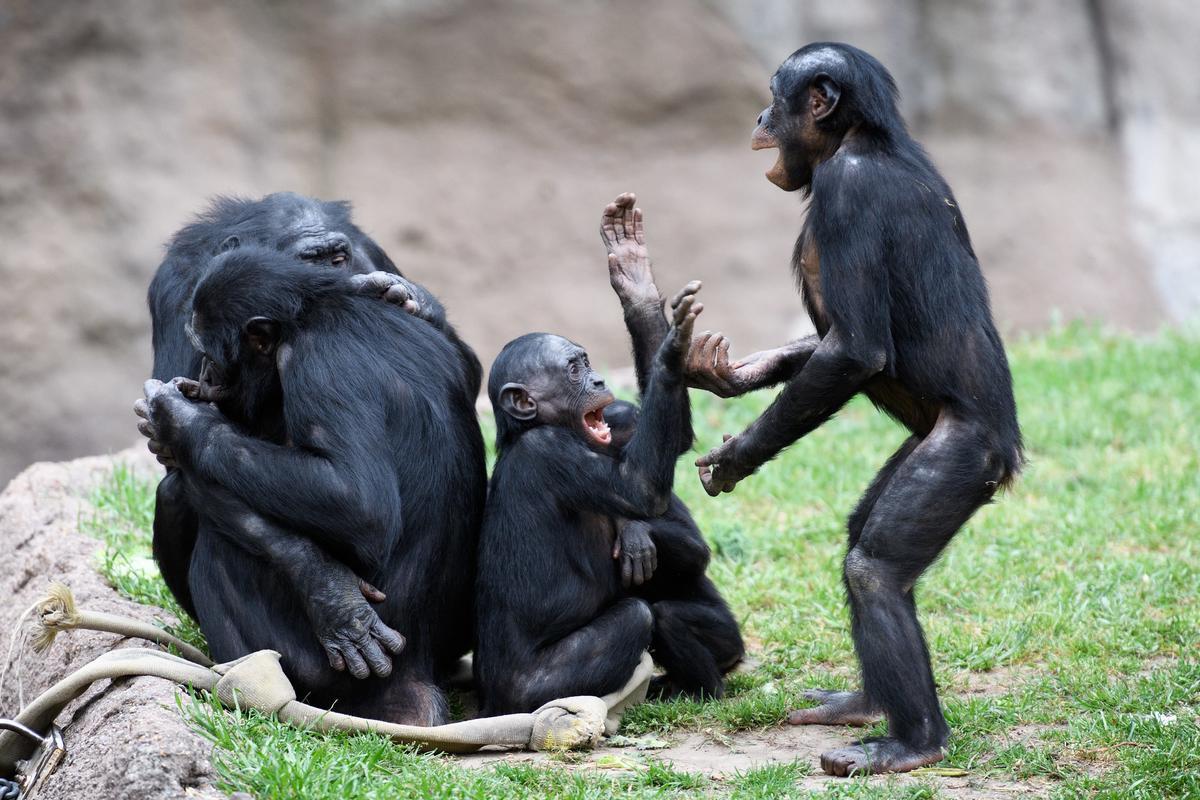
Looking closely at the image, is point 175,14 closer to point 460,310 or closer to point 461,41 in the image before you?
point 461,41

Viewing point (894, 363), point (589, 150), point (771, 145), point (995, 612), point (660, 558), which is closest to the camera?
point (894, 363)

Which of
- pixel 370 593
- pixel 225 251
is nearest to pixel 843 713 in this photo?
pixel 370 593

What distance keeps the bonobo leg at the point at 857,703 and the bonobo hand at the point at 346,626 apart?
156cm

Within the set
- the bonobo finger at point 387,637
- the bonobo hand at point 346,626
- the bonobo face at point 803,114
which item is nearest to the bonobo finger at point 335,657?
the bonobo hand at point 346,626

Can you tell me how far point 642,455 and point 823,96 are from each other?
56.1 inches

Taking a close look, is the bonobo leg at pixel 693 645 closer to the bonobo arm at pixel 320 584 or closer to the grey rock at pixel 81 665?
the bonobo arm at pixel 320 584

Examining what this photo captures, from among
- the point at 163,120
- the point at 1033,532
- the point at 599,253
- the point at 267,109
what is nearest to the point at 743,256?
the point at 599,253

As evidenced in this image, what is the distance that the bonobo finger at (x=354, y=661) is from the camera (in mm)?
4594

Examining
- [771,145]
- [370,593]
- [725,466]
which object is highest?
[771,145]

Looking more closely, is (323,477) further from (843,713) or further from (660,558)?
(843,713)

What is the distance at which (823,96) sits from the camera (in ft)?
15.6

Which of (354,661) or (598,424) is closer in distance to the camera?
(354,661)

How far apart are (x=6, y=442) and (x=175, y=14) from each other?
4159 millimetres

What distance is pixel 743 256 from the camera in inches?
517
